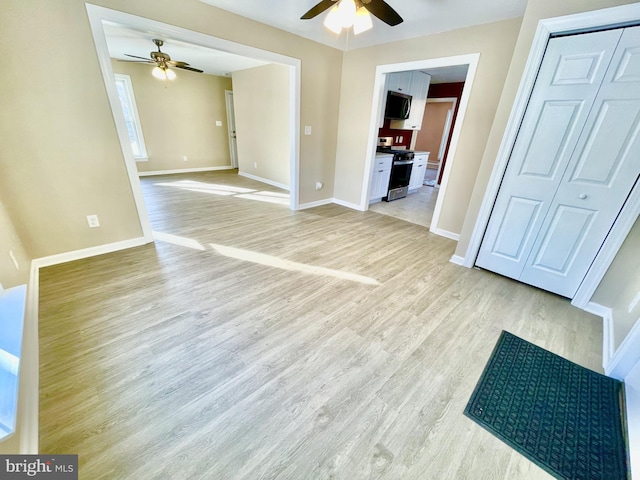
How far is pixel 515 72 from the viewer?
2141mm

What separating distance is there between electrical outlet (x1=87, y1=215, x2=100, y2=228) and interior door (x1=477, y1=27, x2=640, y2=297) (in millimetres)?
3994

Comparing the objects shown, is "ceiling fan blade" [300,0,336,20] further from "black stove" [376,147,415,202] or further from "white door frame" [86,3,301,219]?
"black stove" [376,147,415,202]

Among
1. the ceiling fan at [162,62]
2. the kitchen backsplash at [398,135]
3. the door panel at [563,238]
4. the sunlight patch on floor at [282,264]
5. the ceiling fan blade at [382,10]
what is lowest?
the sunlight patch on floor at [282,264]

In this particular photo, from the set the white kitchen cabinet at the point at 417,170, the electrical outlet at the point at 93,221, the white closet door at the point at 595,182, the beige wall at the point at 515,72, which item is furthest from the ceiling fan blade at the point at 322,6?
the white kitchen cabinet at the point at 417,170

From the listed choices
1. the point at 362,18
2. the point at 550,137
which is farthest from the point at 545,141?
the point at 362,18

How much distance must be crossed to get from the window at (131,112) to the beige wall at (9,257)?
4.15m

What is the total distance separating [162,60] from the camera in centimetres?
408

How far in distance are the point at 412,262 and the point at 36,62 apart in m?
3.76

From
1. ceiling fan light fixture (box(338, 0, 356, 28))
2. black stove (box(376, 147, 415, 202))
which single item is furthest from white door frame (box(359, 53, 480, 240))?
ceiling fan light fixture (box(338, 0, 356, 28))

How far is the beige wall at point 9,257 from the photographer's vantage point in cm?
168

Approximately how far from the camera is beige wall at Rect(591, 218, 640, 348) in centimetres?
173

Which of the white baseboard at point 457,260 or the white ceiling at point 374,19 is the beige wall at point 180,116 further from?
the white baseboard at point 457,260

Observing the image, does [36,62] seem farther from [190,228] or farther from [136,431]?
[136,431]

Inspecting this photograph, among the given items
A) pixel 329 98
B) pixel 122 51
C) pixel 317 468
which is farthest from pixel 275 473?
pixel 122 51
